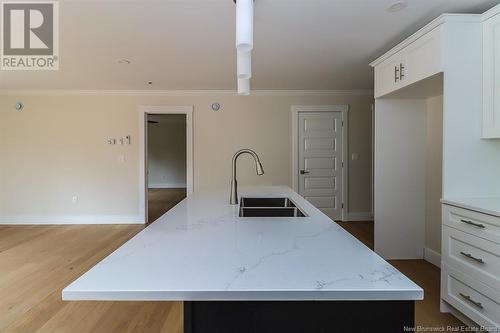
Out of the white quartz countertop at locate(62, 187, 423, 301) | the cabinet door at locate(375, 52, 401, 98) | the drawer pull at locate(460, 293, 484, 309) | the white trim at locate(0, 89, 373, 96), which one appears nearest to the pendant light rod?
the white quartz countertop at locate(62, 187, 423, 301)

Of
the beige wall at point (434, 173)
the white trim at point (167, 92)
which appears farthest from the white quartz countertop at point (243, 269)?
the white trim at point (167, 92)

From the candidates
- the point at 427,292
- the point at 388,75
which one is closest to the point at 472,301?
the point at 427,292

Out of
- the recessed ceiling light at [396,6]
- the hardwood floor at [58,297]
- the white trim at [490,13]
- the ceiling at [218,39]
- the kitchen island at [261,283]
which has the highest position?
the ceiling at [218,39]

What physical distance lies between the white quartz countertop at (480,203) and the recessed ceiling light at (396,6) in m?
1.44

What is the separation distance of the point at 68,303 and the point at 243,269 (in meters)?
2.24

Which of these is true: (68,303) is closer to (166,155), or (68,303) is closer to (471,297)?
(471,297)

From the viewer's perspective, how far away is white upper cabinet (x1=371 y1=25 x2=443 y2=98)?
2.18 m

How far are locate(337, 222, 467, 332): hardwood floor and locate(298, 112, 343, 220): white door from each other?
1.22 m

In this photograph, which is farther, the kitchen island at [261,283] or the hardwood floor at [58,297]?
the hardwood floor at [58,297]

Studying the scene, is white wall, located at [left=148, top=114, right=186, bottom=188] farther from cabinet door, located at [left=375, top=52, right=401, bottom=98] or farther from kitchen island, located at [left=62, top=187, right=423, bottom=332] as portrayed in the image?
kitchen island, located at [left=62, top=187, right=423, bottom=332]

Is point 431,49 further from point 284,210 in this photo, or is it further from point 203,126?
point 203,126

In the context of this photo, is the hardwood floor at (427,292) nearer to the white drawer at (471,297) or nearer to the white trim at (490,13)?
the white drawer at (471,297)

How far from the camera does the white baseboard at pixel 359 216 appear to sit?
510cm

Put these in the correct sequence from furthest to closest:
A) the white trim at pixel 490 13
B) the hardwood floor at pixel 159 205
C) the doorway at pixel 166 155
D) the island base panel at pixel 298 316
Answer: the doorway at pixel 166 155
the hardwood floor at pixel 159 205
the white trim at pixel 490 13
the island base panel at pixel 298 316
